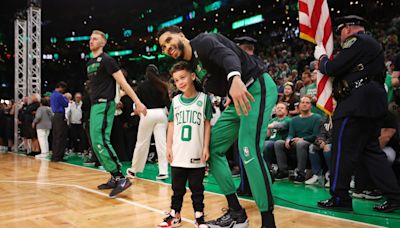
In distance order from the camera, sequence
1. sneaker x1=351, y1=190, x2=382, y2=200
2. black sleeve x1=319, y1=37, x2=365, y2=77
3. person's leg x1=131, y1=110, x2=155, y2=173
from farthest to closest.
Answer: person's leg x1=131, y1=110, x2=155, y2=173 → sneaker x1=351, y1=190, x2=382, y2=200 → black sleeve x1=319, y1=37, x2=365, y2=77

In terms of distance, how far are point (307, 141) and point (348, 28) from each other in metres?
1.76

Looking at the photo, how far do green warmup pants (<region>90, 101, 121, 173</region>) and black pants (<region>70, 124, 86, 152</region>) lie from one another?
4480 millimetres

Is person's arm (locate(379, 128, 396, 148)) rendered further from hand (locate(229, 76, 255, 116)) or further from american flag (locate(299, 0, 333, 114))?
hand (locate(229, 76, 255, 116))

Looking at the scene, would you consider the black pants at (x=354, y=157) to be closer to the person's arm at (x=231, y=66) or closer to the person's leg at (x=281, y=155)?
the person's arm at (x=231, y=66)

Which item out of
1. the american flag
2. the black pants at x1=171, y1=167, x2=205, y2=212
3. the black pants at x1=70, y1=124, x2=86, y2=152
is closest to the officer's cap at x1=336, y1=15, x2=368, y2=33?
the american flag

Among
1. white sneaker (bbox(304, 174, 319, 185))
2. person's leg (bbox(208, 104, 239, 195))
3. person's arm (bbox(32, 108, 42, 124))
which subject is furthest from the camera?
person's arm (bbox(32, 108, 42, 124))

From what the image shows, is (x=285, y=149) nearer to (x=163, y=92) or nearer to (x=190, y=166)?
(x=163, y=92)

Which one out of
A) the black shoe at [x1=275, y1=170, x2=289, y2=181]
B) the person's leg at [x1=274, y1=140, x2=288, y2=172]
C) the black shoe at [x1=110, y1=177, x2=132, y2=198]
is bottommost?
the black shoe at [x1=275, y1=170, x2=289, y2=181]

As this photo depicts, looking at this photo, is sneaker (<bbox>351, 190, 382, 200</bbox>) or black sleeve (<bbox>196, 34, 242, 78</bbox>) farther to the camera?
sneaker (<bbox>351, 190, 382, 200</bbox>)

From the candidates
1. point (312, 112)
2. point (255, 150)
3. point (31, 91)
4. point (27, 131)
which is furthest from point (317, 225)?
point (31, 91)

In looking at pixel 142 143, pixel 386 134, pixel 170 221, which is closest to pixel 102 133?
pixel 142 143

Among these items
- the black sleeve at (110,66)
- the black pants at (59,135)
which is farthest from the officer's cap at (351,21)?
the black pants at (59,135)

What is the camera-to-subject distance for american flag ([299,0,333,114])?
127 inches

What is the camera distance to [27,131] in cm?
841
